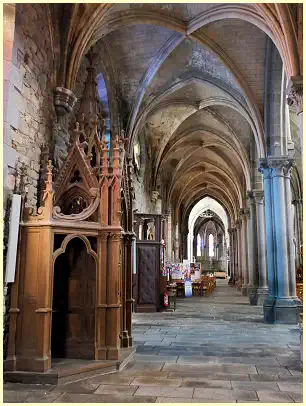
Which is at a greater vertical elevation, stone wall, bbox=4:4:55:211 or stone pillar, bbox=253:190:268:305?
stone wall, bbox=4:4:55:211

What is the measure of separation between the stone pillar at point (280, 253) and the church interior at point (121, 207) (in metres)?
0.04

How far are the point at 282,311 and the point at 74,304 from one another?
6845 millimetres

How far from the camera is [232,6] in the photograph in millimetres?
9969

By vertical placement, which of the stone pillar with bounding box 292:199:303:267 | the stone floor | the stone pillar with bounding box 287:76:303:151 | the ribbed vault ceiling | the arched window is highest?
the ribbed vault ceiling

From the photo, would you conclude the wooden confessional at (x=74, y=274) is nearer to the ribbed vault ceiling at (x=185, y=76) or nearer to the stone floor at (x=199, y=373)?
the stone floor at (x=199, y=373)

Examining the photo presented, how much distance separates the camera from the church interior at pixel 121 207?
218 inches

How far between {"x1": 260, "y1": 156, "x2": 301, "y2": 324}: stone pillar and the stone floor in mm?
1064

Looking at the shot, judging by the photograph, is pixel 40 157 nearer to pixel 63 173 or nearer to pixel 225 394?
pixel 63 173

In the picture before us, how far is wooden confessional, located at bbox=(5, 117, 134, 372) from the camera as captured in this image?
5.59 meters

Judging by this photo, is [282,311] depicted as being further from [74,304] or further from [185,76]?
[185,76]

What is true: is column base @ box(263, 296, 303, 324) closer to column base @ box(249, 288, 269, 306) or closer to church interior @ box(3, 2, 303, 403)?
church interior @ box(3, 2, 303, 403)

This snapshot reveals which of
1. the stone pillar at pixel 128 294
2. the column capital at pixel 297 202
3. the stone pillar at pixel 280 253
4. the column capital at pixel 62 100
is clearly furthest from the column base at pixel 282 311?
the column capital at pixel 297 202

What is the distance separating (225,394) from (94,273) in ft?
9.08

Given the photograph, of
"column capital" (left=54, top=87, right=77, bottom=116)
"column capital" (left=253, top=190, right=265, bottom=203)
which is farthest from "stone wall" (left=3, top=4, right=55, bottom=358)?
"column capital" (left=253, top=190, right=265, bottom=203)
